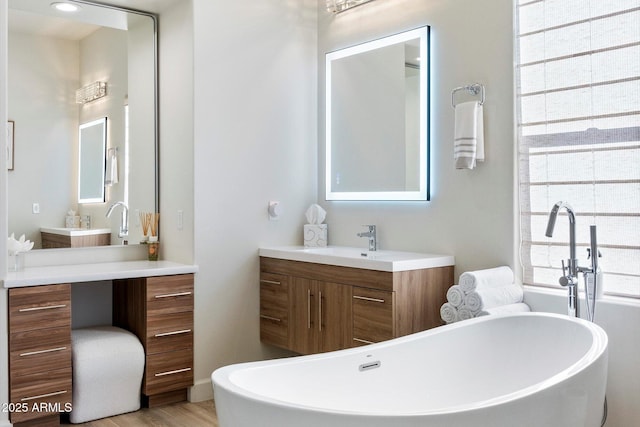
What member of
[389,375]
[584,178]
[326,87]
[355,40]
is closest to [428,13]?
Answer: [355,40]

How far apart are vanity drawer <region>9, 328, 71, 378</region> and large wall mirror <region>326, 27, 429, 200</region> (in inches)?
76.4

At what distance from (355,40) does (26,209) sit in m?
2.30

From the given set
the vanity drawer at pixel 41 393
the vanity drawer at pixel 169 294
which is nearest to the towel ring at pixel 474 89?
the vanity drawer at pixel 169 294

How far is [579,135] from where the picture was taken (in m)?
2.96

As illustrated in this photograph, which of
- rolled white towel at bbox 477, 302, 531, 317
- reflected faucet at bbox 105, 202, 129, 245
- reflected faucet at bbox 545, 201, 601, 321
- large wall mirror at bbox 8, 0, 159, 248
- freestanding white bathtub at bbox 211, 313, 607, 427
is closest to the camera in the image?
freestanding white bathtub at bbox 211, 313, 607, 427

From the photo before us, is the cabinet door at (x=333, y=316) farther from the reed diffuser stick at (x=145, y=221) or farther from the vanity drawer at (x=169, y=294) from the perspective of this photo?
the reed diffuser stick at (x=145, y=221)

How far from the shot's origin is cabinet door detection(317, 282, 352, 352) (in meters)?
3.47

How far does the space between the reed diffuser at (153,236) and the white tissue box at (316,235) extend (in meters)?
0.99

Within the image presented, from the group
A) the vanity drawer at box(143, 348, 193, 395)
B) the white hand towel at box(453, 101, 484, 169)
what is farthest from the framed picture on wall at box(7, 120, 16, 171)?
the white hand towel at box(453, 101, 484, 169)

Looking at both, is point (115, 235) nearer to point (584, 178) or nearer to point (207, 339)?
point (207, 339)

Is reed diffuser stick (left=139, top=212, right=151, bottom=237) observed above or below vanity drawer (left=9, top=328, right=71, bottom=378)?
above

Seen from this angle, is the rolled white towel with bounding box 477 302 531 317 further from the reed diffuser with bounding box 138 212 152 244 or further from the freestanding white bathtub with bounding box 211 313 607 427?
the reed diffuser with bounding box 138 212 152 244

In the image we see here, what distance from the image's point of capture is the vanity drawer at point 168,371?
356cm

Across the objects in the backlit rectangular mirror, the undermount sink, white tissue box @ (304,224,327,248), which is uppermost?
the backlit rectangular mirror
